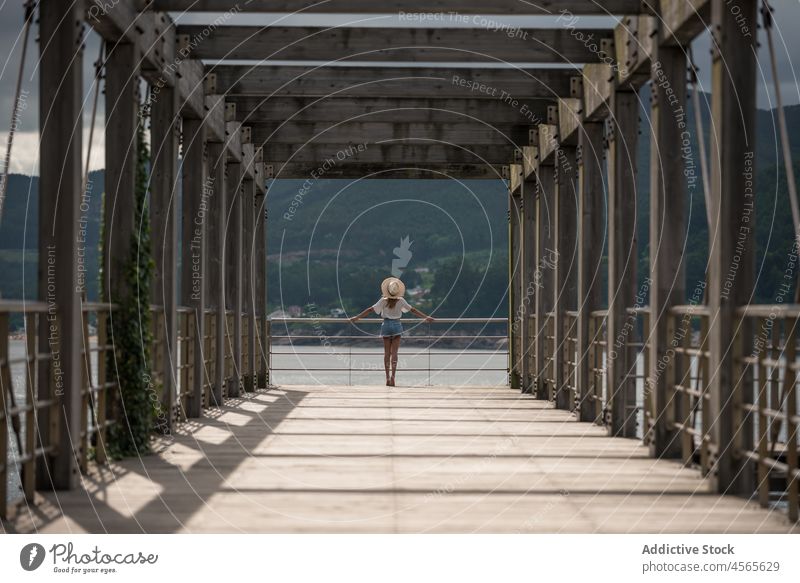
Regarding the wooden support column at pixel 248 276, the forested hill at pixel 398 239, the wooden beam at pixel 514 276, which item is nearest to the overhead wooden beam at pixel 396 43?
the wooden support column at pixel 248 276

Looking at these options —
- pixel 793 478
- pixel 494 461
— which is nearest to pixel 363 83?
pixel 494 461

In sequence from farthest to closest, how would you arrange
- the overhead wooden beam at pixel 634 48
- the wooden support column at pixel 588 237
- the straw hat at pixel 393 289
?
the straw hat at pixel 393 289 < the wooden support column at pixel 588 237 < the overhead wooden beam at pixel 634 48

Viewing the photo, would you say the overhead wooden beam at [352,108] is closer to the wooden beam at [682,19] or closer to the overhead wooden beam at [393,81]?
the overhead wooden beam at [393,81]

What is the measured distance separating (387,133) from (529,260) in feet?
8.85

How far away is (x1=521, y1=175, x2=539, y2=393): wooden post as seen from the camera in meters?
15.5

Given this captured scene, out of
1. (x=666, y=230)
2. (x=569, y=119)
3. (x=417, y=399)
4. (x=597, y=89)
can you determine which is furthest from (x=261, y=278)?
(x=666, y=230)

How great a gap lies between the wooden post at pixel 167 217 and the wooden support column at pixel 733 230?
4543 mm

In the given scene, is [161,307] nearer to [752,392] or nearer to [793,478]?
[752,392]

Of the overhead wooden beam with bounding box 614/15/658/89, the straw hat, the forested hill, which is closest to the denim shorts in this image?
the straw hat

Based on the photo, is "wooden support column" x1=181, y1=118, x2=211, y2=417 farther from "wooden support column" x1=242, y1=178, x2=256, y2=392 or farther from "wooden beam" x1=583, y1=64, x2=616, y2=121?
"wooden support column" x1=242, y1=178, x2=256, y2=392

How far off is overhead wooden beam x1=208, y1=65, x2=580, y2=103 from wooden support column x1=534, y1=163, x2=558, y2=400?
2.25 meters

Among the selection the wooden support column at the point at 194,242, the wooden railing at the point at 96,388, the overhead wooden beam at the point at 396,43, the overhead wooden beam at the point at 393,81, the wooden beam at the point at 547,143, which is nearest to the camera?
the wooden railing at the point at 96,388

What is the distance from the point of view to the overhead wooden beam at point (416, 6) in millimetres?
8203

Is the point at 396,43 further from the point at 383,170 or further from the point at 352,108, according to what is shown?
the point at 383,170
